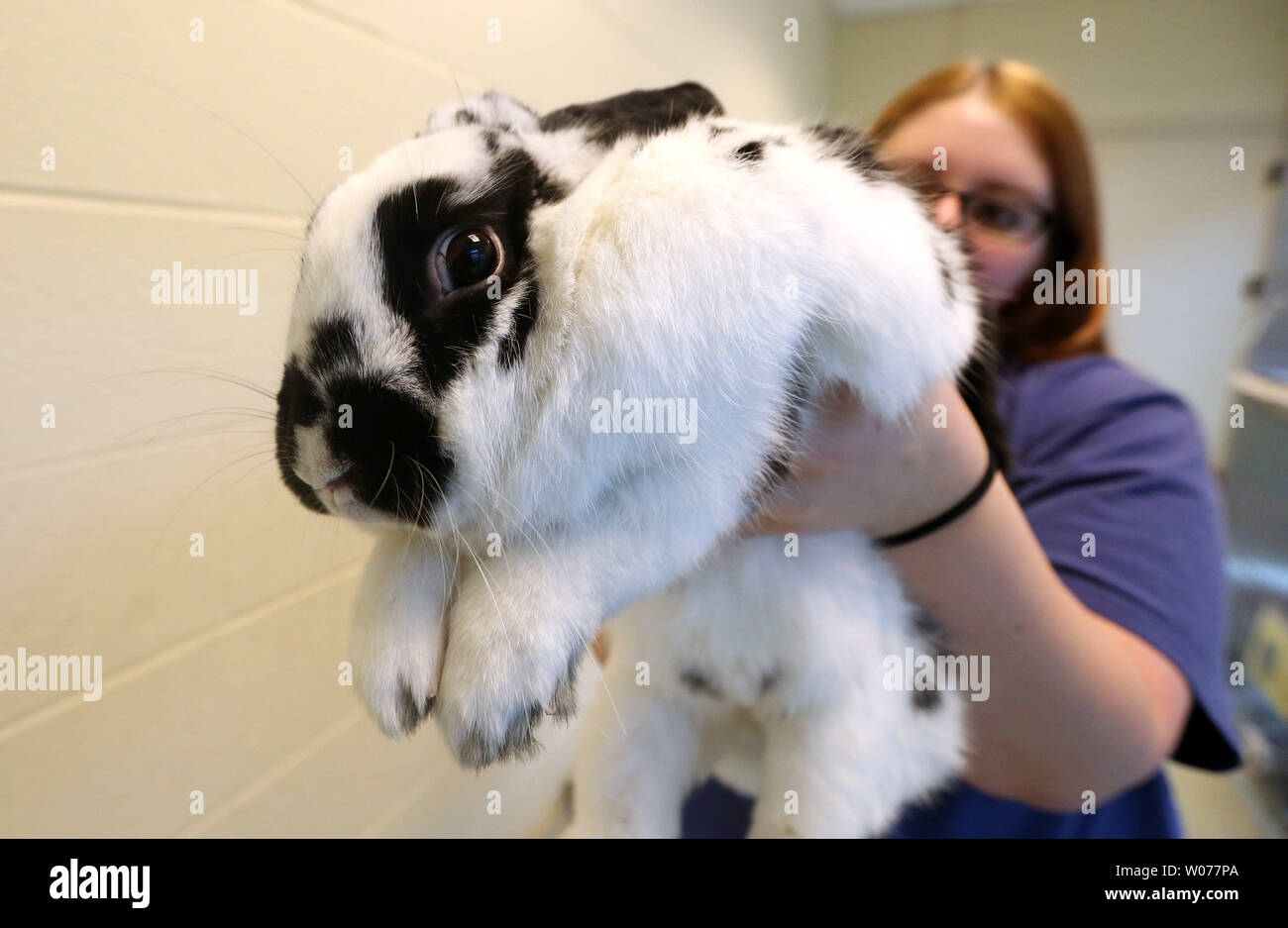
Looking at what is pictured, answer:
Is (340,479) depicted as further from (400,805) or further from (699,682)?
(400,805)

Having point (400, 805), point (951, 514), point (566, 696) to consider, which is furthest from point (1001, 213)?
point (400, 805)

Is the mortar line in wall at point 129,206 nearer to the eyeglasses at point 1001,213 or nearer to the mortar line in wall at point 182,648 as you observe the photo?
the mortar line in wall at point 182,648

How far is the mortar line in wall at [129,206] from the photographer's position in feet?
1.90

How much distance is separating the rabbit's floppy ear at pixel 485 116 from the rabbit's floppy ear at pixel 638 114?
0.06 feet

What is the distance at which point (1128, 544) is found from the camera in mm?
842

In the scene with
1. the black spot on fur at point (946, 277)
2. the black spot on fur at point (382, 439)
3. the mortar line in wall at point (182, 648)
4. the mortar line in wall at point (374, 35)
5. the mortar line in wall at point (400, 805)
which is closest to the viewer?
the black spot on fur at point (382, 439)

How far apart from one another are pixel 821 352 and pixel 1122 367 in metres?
0.87

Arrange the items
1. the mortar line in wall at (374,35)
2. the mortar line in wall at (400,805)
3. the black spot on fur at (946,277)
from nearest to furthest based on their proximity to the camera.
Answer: the black spot on fur at (946,277)
the mortar line in wall at (374,35)
the mortar line in wall at (400,805)

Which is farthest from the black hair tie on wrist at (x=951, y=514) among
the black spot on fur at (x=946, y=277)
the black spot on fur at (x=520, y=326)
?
the black spot on fur at (x=520, y=326)

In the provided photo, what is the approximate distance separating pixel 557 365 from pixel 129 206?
20.8 inches

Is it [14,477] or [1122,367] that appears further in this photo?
[1122,367]
